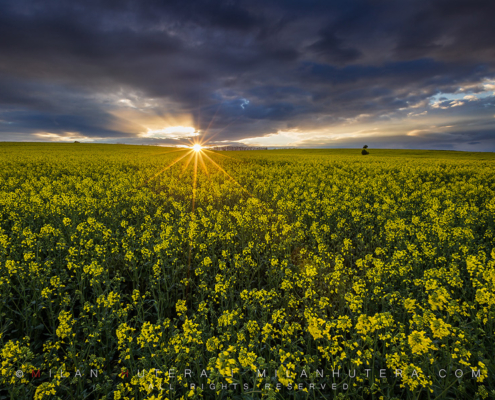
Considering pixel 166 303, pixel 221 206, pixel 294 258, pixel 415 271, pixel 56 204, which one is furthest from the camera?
pixel 221 206

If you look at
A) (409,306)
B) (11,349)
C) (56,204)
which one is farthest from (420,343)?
(56,204)

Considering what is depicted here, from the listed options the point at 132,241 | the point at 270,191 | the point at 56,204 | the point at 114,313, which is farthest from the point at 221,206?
the point at 114,313

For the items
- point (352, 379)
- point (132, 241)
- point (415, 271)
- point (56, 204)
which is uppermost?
point (56, 204)

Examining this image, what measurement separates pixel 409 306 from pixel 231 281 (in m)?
3.15

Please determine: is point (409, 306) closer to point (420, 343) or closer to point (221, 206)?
point (420, 343)

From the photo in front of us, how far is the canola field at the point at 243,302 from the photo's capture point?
3234 millimetres

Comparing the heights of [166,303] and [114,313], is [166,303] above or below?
below

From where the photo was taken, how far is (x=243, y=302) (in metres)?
5.47

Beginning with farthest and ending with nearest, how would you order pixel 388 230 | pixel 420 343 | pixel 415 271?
pixel 388 230 < pixel 415 271 < pixel 420 343

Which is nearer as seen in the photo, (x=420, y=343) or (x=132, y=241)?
(x=420, y=343)

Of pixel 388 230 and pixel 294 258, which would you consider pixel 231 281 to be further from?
pixel 388 230

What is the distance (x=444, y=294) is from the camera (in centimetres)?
349

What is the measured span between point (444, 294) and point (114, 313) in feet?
17.4

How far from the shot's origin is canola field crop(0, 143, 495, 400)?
323cm
